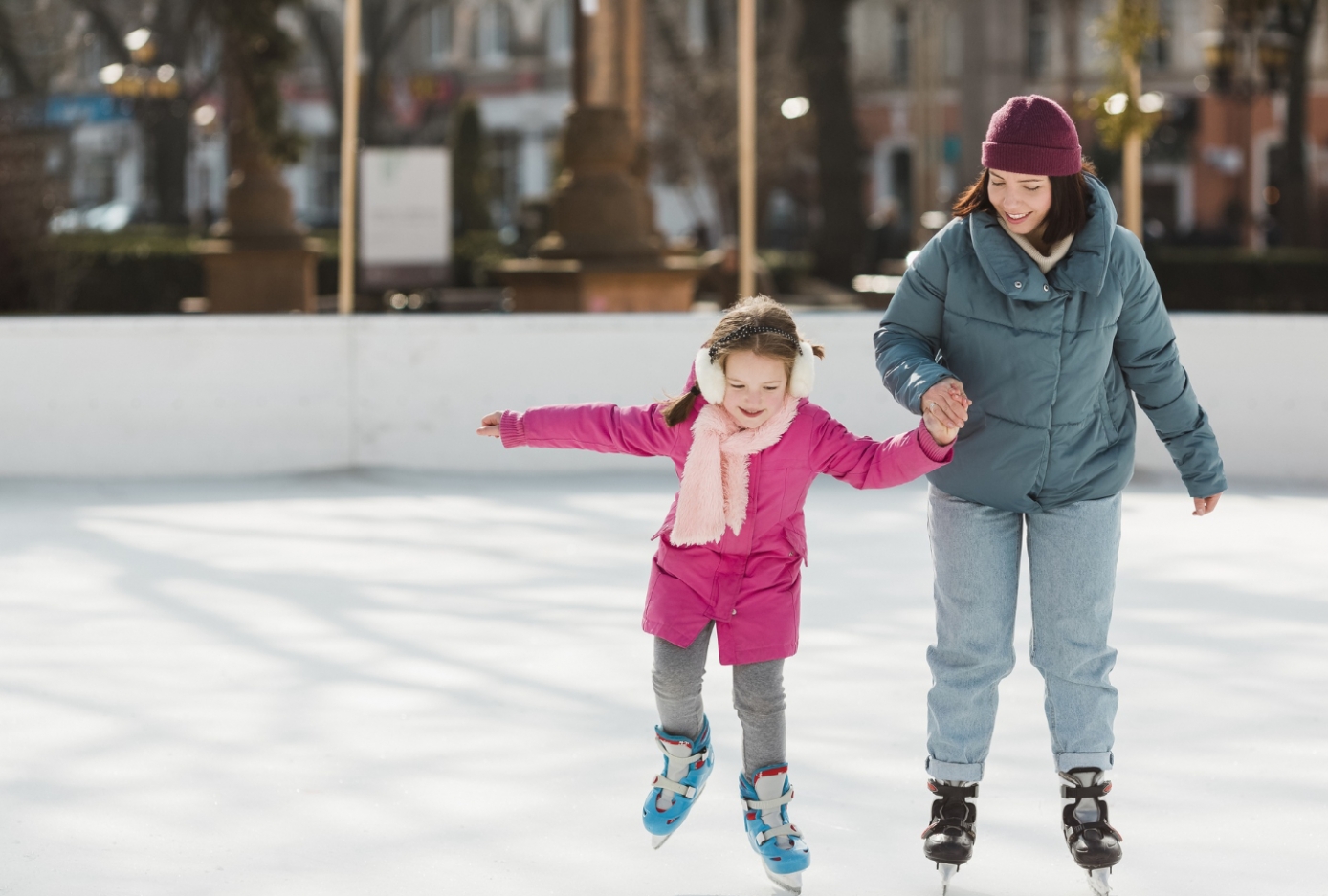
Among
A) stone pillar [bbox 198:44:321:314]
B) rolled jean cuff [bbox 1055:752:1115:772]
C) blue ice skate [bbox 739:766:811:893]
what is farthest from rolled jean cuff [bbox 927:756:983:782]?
stone pillar [bbox 198:44:321:314]

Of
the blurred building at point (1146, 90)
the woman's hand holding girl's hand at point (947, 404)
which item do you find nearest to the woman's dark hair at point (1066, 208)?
the woman's hand holding girl's hand at point (947, 404)

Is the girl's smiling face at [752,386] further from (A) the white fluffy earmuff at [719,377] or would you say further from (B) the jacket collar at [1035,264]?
(B) the jacket collar at [1035,264]

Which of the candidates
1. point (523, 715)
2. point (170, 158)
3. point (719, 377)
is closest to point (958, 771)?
point (719, 377)

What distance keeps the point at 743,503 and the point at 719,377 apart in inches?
9.4

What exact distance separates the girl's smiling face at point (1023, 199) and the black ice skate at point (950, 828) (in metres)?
1.06

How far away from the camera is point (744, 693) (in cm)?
353

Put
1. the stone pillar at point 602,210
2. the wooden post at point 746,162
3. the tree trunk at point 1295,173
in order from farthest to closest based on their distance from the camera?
the tree trunk at point 1295,173
the stone pillar at point 602,210
the wooden post at point 746,162

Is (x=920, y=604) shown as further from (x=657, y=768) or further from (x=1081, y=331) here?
(x=1081, y=331)

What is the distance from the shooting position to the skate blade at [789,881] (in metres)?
3.46

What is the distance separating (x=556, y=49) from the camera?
4738cm

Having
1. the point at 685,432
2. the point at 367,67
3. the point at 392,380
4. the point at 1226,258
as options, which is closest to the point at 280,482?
the point at 392,380

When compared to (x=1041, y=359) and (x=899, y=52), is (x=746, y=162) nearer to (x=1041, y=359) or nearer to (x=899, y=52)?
(x=1041, y=359)

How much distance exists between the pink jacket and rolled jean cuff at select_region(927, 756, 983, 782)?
1.24 feet

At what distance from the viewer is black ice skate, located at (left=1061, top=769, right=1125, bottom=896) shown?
11.3 feet
